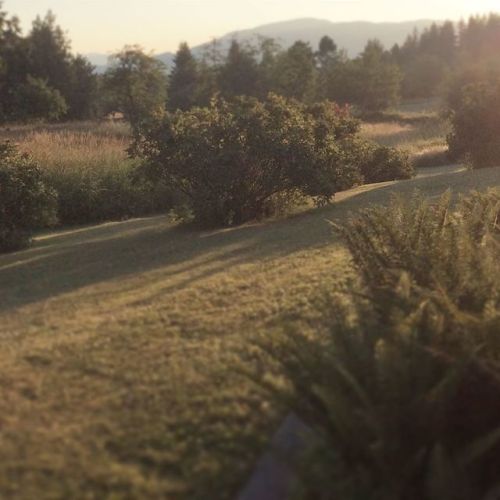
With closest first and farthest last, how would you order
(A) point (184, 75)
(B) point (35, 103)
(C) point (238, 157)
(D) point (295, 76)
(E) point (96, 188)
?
(C) point (238, 157) < (E) point (96, 188) < (B) point (35, 103) < (D) point (295, 76) < (A) point (184, 75)

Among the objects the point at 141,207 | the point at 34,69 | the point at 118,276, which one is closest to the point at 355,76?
the point at 34,69

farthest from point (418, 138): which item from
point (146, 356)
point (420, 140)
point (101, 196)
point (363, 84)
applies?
point (146, 356)

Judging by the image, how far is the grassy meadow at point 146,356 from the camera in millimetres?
3275

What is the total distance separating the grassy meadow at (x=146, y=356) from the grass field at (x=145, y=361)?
1cm

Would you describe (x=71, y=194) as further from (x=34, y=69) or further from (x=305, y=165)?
(x=34, y=69)

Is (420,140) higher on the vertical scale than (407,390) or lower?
higher

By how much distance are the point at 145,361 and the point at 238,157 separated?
239 inches

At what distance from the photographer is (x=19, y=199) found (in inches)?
386

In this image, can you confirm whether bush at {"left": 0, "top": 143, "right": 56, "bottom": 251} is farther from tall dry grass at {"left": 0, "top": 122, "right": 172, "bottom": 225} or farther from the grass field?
tall dry grass at {"left": 0, "top": 122, "right": 172, "bottom": 225}

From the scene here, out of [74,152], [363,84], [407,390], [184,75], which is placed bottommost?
[407,390]

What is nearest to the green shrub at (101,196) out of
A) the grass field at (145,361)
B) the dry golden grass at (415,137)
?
the grass field at (145,361)

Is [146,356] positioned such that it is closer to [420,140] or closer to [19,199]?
[19,199]

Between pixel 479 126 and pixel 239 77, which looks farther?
pixel 239 77

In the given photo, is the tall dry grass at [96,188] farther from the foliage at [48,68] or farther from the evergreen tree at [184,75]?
the evergreen tree at [184,75]
